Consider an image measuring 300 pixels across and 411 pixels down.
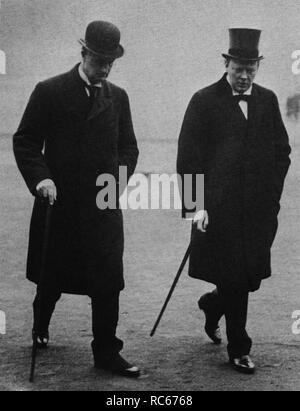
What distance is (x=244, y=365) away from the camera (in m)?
5.18

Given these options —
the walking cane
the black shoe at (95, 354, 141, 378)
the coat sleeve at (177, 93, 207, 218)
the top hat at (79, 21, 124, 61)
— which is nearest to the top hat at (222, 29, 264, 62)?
the coat sleeve at (177, 93, 207, 218)

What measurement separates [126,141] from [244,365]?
4.56 feet

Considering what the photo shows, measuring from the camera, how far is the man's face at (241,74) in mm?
5184

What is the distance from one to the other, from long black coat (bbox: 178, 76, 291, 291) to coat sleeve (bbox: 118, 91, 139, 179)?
10.3 inches

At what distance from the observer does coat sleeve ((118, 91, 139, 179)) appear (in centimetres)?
525

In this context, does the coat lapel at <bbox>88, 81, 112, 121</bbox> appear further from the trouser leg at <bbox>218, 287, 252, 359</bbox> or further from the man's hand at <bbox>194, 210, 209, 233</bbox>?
the trouser leg at <bbox>218, 287, 252, 359</bbox>

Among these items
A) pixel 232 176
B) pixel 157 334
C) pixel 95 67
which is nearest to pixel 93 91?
pixel 95 67

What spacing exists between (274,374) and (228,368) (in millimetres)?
263

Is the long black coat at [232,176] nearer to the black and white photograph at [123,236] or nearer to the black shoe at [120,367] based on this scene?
the black and white photograph at [123,236]

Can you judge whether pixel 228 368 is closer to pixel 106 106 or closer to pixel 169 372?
pixel 169 372

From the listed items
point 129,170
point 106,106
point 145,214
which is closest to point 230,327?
point 129,170

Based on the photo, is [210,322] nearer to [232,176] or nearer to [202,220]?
[202,220]

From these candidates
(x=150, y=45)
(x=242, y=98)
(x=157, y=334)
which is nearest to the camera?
(x=242, y=98)

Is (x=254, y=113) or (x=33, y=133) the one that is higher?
(x=254, y=113)
